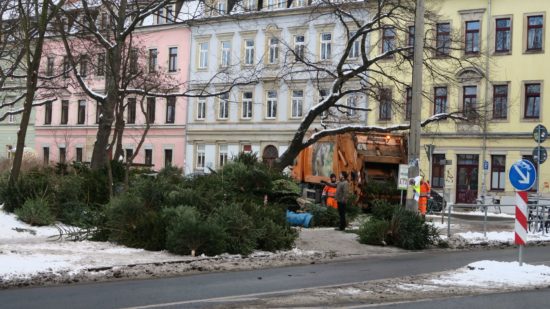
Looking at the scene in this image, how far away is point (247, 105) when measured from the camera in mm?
52969

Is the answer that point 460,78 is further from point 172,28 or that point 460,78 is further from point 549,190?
point 172,28

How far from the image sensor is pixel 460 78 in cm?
4172

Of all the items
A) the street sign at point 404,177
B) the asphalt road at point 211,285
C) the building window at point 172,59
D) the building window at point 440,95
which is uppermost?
the building window at point 172,59

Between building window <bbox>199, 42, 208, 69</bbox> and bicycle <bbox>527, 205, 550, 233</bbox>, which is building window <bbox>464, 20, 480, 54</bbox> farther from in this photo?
bicycle <bbox>527, 205, 550, 233</bbox>

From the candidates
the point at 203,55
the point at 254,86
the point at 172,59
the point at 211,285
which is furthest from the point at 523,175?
the point at 172,59

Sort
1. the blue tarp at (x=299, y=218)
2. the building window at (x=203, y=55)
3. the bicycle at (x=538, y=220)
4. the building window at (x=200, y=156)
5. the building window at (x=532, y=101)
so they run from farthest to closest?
1. the building window at (x=203, y=55)
2. the building window at (x=200, y=156)
3. the building window at (x=532, y=101)
4. the bicycle at (x=538, y=220)
5. the blue tarp at (x=299, y=218)

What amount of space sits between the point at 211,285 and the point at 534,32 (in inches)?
1421

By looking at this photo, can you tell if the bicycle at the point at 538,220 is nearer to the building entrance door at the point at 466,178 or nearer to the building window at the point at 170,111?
the building entrance door at the point at 466,178

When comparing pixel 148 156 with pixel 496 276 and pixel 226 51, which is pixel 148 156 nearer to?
pixel 226 51

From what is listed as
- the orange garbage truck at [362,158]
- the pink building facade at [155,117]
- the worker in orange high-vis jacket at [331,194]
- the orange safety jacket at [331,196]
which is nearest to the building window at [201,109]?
the pink building facade at [155,117]

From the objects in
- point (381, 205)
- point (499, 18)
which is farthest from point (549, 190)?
point (381, 205)

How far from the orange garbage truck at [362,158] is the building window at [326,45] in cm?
2080

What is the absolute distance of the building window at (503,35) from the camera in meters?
42.9

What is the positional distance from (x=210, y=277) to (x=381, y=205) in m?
10.4
